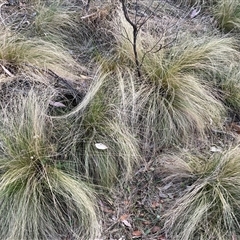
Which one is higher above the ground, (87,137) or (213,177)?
(213,177)

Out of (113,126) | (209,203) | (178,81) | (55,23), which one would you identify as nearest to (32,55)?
(55,23)

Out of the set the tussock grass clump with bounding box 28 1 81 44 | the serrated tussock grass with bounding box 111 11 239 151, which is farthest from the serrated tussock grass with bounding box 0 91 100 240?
the tussock grass clump with bounding box 28 1 81 44

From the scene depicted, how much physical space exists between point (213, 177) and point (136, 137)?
0.61 meters

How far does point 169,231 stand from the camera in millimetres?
2488

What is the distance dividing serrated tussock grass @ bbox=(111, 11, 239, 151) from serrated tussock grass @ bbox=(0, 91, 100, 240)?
27.0 inches

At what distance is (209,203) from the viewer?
2473 millimetres

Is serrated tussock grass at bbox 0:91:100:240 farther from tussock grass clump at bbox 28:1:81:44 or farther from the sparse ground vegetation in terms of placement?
tussock grass clump at bbox 28:1:81:44

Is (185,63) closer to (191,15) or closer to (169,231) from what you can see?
(191,15)

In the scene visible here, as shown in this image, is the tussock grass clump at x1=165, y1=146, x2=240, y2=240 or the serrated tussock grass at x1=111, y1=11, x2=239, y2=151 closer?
the tussock grass clump at x1=165, y1=146, x2=240, y2=240

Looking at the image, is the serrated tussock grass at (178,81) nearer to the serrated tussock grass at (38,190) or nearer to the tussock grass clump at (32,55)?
→ the tussock grass clump at (32,55)

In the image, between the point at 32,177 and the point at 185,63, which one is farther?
the point at 185,63

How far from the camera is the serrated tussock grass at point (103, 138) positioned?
2674 millimetres

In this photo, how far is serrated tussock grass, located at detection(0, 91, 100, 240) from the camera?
235 cm

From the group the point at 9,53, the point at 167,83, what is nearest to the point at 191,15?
the point at 167,83
